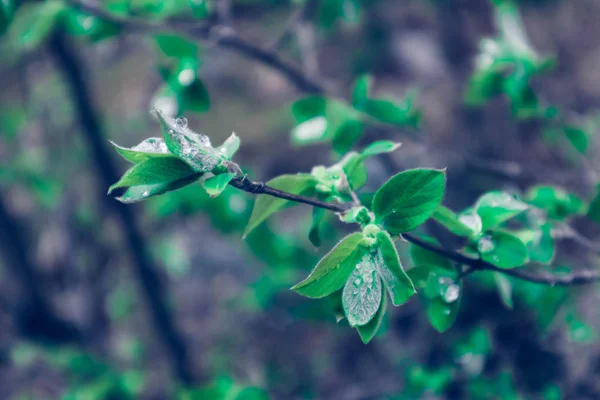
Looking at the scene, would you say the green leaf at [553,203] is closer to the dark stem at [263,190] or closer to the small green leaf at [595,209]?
the small green leaf at [595,209]

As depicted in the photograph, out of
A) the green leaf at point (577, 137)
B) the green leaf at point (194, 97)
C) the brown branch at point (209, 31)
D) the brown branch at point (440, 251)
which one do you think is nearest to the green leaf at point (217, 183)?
the brown branch at point (440, 251)

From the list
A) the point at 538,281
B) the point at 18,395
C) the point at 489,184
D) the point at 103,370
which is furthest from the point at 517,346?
the point at 18,395

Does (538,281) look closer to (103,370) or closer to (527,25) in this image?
(103,370)

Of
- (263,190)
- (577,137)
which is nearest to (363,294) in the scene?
(263,190)

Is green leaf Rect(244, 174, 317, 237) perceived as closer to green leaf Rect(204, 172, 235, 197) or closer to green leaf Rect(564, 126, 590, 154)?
green leaf Rect(204, 172, 235, 197)

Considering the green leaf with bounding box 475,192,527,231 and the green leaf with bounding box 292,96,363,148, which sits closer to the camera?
the green leaf with bounding box 475,192,527,231

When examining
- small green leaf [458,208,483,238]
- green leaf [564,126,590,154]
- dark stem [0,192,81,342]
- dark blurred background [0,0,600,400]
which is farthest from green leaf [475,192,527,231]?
dark stem [0,192,81,342]
